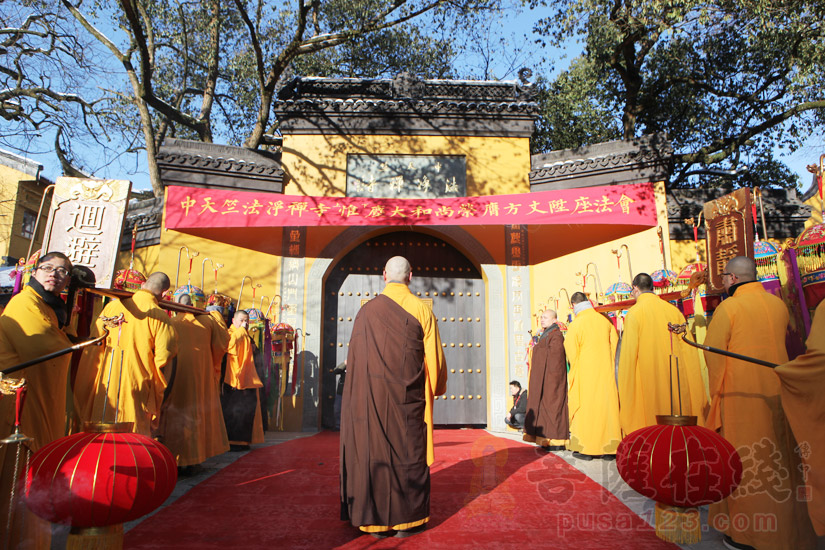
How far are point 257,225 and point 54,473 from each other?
5.17 metres

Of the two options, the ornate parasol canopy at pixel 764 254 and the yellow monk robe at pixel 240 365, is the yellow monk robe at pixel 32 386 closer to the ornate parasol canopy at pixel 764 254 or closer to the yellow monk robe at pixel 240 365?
the yellow monk robe at pixel 240 365

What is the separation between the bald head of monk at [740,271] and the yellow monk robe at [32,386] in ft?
12.1

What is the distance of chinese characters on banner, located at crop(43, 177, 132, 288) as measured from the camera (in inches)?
154

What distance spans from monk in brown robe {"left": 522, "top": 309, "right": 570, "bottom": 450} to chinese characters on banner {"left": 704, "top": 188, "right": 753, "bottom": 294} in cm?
191

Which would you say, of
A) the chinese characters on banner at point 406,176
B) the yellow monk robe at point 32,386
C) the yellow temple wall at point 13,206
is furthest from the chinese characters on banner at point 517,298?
the yellow temple wall at point 13,206

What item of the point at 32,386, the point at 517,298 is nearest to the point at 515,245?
the point at 517,298

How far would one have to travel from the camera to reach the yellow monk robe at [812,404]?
8.04 ft

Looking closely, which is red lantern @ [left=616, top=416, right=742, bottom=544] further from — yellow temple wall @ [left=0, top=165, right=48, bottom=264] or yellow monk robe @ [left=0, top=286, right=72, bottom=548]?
yellow temple wall @ [left=0, top=165, right=48, bottom=264]

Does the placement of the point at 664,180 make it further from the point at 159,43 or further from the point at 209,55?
the point at 159,43

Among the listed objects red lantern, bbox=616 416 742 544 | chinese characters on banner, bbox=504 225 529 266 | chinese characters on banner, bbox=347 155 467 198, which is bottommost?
Answer: red lantern, bbox=616 416 742 544

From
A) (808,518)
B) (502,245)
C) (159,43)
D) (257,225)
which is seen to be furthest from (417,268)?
(159,43)

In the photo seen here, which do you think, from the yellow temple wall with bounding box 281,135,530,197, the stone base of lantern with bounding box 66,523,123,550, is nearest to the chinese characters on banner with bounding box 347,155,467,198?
the yellow temple wall with bounding box 281,135,530,197

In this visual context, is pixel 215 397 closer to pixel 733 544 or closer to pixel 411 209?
pixel 411 209

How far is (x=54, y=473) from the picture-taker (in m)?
2.09
